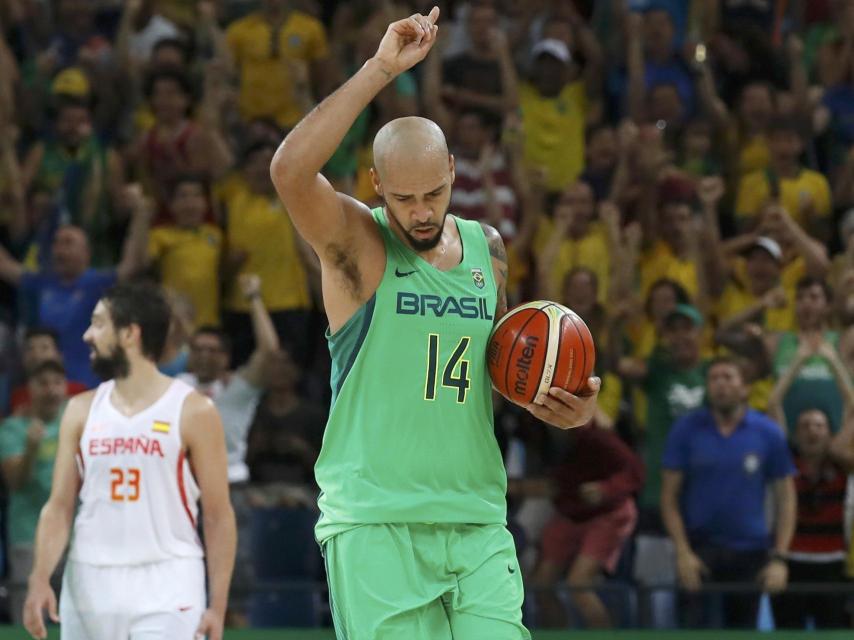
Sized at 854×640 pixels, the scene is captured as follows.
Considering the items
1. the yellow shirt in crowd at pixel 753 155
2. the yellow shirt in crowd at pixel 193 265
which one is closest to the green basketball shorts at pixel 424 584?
the yellow shirt in crowd at pixel 193 265

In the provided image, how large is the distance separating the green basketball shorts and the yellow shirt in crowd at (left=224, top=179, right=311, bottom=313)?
6.16 metres

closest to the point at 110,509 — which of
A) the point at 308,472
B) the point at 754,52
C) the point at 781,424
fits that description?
the point at 308,472

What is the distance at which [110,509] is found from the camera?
6227mm

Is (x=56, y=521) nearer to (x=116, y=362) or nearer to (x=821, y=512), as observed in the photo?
(x=116, y=362)

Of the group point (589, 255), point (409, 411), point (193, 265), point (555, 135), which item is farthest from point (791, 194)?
point (409, 411)

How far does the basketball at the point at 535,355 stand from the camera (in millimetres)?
4980

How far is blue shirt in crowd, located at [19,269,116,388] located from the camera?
34.4 ft

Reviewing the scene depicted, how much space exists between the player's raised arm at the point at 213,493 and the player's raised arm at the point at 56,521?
1.53 feet

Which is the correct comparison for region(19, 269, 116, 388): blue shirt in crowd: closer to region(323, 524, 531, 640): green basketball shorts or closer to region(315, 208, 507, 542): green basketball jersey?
region(315, 208, 507, 542): green basketball jersey

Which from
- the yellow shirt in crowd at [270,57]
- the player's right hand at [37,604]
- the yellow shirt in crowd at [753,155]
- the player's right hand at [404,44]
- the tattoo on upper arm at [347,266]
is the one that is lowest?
the player's right hand at [37,604]

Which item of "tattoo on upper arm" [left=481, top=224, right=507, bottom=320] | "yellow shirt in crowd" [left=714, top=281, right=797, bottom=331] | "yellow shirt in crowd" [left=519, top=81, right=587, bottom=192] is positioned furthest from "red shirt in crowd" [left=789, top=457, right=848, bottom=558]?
"tattoo on upper arm" [left=481, top=224, right=507, bottom=320]

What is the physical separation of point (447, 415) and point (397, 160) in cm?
82

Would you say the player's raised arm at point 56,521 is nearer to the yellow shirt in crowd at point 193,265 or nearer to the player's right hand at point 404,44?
the player's right hand at point 404,44

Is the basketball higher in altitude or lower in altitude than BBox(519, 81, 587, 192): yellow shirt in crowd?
lower
